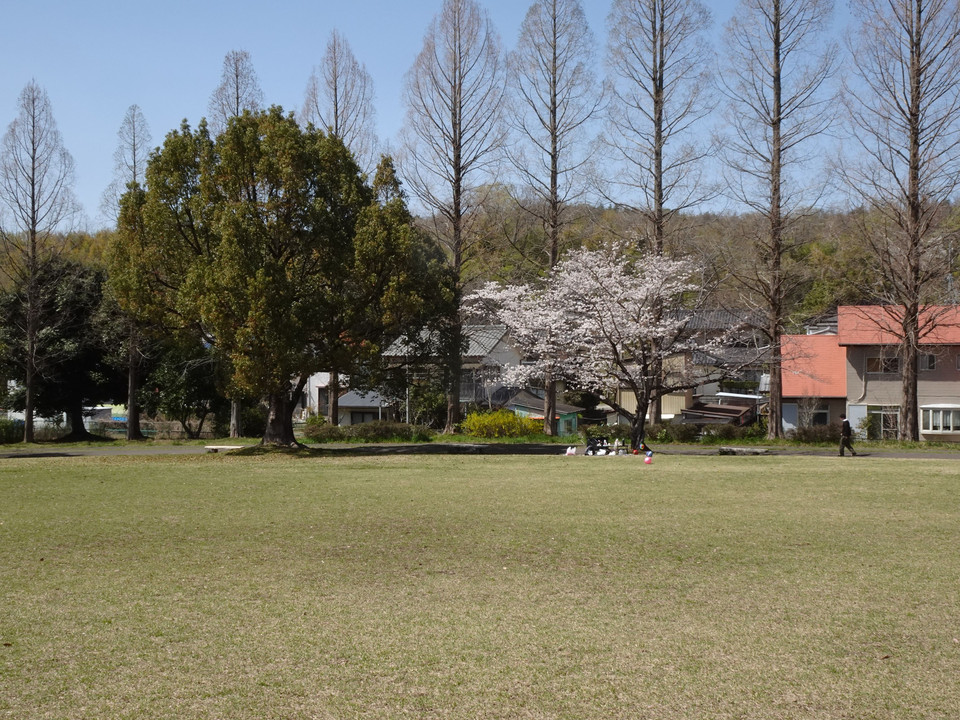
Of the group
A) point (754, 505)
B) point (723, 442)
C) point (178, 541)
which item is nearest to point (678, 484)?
point (754, 505)

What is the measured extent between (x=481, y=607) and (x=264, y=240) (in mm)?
20112

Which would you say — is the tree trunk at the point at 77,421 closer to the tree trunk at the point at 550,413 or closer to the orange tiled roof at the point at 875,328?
the tree trunk at the point at 550,413

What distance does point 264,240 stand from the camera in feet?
84.5

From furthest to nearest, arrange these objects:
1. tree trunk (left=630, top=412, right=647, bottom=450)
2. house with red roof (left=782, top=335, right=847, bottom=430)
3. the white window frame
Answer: house with red roof (left=782, top=335, right=847, bottom=430), the white window frame, tree trunk (left=630, top=412, right=647, bottom=450)

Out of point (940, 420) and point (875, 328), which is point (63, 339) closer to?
point (875, 328)

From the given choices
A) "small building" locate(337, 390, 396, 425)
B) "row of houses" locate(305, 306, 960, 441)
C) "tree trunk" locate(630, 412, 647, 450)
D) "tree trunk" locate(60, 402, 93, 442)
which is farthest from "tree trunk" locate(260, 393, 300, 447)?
"small building" locate(337, 390, 396, 425)

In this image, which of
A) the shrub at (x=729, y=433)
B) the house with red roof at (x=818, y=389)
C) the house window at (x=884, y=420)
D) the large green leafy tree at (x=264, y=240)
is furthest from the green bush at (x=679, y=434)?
the large green leafy tree at (x=264, y=240)

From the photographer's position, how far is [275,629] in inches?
264

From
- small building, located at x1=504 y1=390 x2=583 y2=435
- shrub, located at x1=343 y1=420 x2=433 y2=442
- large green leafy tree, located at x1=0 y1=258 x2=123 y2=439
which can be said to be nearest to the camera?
shrub, located at x1=343 y1=420 x2=433 y2=442

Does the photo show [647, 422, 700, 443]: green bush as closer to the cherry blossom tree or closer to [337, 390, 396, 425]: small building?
the cherry blossom tree

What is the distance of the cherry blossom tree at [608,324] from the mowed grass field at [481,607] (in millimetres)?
15080

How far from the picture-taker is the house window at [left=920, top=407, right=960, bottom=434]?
39938mm

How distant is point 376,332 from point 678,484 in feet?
42.9

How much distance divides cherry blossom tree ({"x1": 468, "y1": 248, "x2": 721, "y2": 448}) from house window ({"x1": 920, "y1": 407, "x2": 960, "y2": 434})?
1366cm
